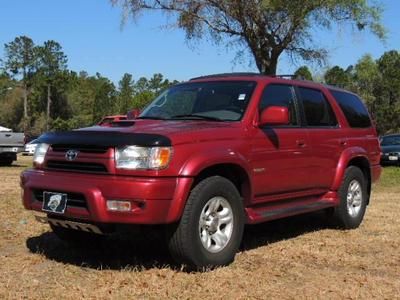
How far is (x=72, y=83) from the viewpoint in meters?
89.9

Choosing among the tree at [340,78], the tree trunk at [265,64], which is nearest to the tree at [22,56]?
the tree at [340,78]

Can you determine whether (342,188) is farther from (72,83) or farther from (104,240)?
(72,83)

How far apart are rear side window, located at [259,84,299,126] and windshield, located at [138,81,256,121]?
183 millimetres

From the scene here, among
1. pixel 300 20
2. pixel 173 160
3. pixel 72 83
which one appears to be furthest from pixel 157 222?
pixel 72 83

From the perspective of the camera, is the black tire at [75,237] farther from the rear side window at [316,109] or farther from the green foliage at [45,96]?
the green foliage at [45,96]

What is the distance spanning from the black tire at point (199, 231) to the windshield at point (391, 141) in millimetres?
19219

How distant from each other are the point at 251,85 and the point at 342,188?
2056 millimetres

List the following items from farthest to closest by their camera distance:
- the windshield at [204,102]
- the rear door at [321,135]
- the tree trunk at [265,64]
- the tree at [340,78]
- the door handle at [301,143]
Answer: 1. the tree at [340,78]
2. the tree trunk at [265,64]
3. the rear door at [321,135]
4. the door handle at [301,143]
5. the windshield at [204,102]

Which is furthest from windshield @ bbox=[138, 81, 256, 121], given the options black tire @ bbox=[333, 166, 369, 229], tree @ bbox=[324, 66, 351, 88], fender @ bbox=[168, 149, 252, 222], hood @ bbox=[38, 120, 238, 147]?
tree @ bbox=[324, 66, 351, 88]

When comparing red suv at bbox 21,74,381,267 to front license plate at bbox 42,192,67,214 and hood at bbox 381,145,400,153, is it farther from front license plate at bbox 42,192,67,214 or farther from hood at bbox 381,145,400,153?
hood at bbox 381,145,400,153

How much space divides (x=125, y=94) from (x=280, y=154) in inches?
3563

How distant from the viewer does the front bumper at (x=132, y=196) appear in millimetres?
5234

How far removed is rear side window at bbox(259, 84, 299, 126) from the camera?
22.1 ft

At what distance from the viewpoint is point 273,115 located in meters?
6.36
